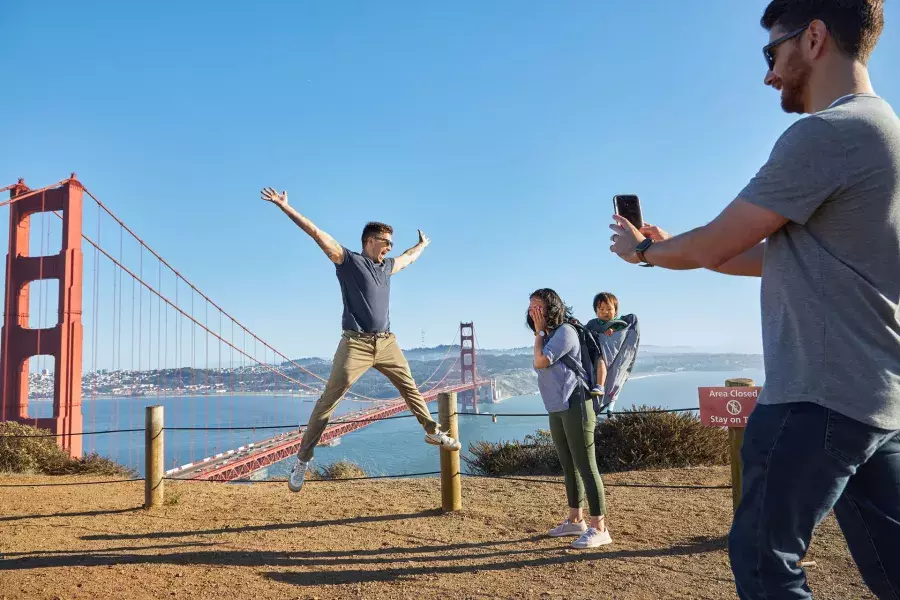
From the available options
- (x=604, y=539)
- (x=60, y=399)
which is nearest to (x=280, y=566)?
(x=604, y=539)

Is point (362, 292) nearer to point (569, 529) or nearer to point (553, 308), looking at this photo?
point (553, 308)

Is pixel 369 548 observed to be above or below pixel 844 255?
below

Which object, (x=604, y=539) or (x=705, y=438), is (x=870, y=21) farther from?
(x=705, y=438)

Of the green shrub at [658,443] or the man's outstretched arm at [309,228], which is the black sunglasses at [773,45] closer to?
the man's outstretched arm at [309,228]

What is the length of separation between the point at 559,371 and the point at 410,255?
132 cm

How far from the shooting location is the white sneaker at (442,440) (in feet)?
12.4

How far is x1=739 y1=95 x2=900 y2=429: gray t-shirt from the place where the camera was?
962 mm

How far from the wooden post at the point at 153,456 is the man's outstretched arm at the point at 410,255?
2.15 metres

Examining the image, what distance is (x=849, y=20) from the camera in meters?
1.07

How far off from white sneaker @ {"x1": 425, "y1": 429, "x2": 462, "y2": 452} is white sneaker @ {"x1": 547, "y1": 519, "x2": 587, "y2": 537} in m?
0.84

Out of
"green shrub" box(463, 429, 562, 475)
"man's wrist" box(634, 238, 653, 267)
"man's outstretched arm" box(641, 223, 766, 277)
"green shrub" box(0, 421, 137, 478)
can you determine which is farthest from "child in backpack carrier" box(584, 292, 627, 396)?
"green shrub" box(0, 421, 137, 478)

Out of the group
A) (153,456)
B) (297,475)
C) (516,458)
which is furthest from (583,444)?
(516,458)

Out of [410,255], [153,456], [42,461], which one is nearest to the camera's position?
[410,255]

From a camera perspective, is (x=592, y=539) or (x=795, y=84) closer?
(x=795, y=84)
